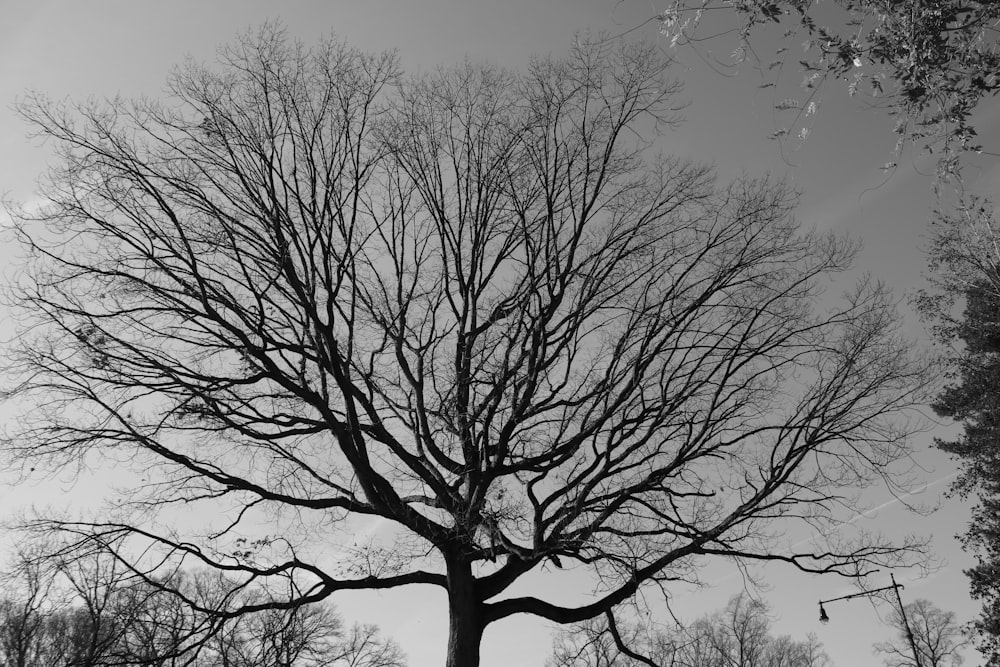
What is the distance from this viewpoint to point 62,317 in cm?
835

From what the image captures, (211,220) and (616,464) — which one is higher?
(211,220)

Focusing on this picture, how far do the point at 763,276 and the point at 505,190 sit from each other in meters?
4.23

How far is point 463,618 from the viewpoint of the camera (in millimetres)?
8836

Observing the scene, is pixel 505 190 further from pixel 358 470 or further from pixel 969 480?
pixel 969 480

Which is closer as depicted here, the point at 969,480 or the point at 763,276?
the point at 763,276

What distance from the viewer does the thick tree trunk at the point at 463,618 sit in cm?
858

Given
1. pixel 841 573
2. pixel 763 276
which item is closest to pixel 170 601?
pixel 841 573

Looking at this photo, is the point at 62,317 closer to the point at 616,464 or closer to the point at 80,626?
the point at 616,464

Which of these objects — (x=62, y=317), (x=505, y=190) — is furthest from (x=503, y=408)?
(x=62, y=317)

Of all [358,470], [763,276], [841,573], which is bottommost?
[841,573]

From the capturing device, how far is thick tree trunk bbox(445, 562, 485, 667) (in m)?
8.58

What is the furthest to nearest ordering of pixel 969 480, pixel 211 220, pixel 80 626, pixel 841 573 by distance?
1. pixel 80 626
2. pixel 969 480
3. pixel 211 220
4. pixel 841 573

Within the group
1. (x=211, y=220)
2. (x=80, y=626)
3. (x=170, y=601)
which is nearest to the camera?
(x=170, y=601)

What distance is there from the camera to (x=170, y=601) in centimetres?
816
